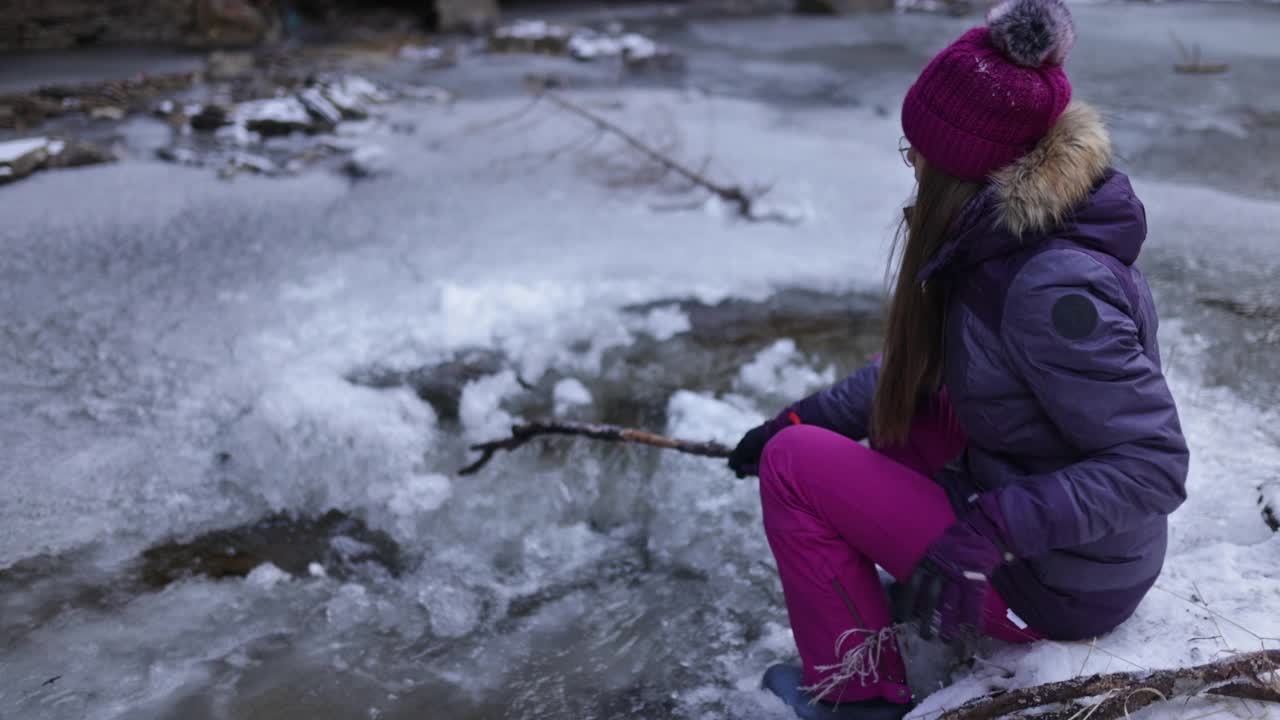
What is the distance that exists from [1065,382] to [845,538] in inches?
21.5

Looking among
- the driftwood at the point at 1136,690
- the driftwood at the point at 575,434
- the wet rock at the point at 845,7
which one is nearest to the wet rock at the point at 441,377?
the driftwood at the point at 575,434

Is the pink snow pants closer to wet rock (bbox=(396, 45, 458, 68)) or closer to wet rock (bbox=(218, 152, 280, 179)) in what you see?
wet rock (bbox=(218, 152, 280, 179))

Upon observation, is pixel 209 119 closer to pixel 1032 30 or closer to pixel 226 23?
pixel 226 23

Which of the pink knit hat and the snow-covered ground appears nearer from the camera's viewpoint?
the pink knit hat

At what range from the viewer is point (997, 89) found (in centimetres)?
150

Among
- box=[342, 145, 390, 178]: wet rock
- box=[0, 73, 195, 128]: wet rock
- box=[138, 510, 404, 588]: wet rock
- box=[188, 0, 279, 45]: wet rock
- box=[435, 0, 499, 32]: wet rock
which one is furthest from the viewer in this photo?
box=[435, 0, 499, 32]: wet rock

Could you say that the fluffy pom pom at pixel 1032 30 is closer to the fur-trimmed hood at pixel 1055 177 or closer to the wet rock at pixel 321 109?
the fur-trimmed hood at pixel 1055 177

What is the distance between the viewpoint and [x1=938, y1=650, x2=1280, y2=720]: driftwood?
151 centimetres

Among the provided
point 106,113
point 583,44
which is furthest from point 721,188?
point 106,113

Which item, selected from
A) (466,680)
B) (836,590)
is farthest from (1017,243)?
Answer: (466,680)

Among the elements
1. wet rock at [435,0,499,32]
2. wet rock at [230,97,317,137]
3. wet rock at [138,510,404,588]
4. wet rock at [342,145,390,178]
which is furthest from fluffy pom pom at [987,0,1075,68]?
wet rock at [435,0,499,32]

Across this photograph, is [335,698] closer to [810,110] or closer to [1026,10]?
[1026,10]

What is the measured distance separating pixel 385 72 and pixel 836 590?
573 centimetres

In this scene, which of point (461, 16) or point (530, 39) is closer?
point (530, 39)
